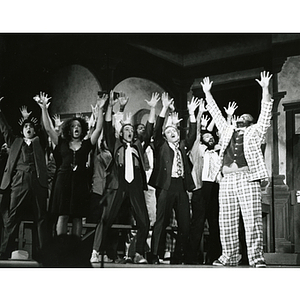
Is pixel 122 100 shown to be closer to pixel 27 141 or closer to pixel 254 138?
pixel 27 141

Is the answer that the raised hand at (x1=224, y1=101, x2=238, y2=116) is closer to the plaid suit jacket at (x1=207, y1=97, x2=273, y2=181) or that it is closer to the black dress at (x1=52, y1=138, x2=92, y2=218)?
the plaid suit jacket at (x1=207, y1=97, x2=273, y2=181)

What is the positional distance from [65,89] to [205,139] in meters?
1.93

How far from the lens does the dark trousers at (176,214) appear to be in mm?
7641

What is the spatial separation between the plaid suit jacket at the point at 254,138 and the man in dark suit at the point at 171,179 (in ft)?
1.22

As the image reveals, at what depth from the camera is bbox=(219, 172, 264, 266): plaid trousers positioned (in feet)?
24.6

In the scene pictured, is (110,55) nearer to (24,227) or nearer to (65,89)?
(65,89)

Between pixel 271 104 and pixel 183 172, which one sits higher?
pixel 271 104

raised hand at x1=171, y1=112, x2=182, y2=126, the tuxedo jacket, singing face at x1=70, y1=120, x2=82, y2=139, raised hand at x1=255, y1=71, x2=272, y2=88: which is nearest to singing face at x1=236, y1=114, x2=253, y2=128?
raised hand at x1=255, y1=71, x2=272, y2=88

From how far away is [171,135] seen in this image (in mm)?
7824

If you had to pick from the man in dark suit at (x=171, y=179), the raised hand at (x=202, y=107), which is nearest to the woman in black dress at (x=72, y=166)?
the man in dark suit at (x=171, y=179)

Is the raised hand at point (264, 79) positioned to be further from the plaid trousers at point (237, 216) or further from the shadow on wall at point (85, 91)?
the shadow on wall at point (85, 91)

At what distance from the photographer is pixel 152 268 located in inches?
298
